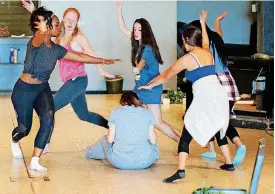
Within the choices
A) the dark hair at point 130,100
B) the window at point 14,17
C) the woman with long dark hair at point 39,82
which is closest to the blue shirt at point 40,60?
the woman with long dark hair at point 39,82

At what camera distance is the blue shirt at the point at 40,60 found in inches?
271

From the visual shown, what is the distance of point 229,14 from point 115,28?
3.07 metres

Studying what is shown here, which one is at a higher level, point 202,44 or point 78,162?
point 202,44

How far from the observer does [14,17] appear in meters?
15.3

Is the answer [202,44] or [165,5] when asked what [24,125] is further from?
[165,5]

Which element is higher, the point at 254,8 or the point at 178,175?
the point at 254,8

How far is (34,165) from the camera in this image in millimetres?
6945

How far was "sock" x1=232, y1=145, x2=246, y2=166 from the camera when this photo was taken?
7250 millimetres

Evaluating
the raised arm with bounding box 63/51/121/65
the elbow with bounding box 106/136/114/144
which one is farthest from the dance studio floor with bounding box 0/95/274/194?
the raised arm with bounding box 63/51/121/65

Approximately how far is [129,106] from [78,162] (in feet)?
3.27

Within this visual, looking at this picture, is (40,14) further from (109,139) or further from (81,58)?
(109,139)

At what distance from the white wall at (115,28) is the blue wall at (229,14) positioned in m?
0.87

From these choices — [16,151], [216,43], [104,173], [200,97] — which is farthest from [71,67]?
[200,97]

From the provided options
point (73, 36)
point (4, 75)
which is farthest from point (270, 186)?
point (4, 75)
